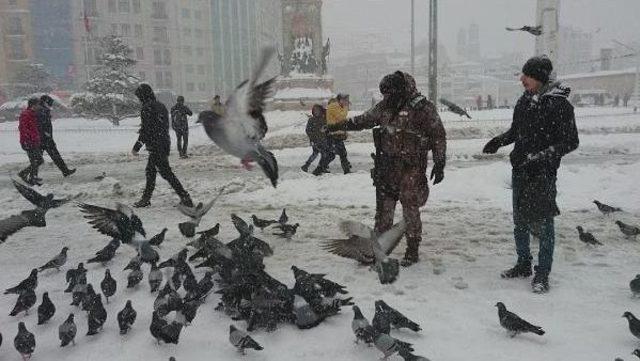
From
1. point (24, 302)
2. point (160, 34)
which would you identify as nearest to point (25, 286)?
point (24, 302)

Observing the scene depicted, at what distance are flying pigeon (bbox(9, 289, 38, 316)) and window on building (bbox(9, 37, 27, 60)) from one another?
64215 mm

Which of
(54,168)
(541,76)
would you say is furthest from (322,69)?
(541,76)

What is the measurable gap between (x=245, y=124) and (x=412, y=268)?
241 cm

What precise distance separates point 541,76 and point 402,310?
7.51 feet

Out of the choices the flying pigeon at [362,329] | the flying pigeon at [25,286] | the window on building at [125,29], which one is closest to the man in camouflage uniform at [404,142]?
the flying pigeon at [362,329]

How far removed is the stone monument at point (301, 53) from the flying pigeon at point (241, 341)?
75.3 feet

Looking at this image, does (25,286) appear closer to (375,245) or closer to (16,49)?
(375,245)

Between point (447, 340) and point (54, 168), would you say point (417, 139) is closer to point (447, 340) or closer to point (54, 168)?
point (447, 340)

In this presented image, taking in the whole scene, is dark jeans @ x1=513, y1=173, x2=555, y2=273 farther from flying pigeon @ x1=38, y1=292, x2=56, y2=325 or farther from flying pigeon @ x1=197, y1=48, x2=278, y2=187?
flying pigeon @ x1=38, y1=292, x2=56, y2=325

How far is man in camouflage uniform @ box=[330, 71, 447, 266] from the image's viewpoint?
482cm

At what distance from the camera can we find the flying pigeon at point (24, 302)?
4199 mm

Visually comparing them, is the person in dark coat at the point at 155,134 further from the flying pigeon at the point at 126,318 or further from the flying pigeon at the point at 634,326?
the flying pigeon at the point at 634,326

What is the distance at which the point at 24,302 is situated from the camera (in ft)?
13.9

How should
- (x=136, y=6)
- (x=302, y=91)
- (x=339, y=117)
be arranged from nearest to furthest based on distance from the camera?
(x=339, y=117) < (x=302, y=91) < (x=136, y=6)
